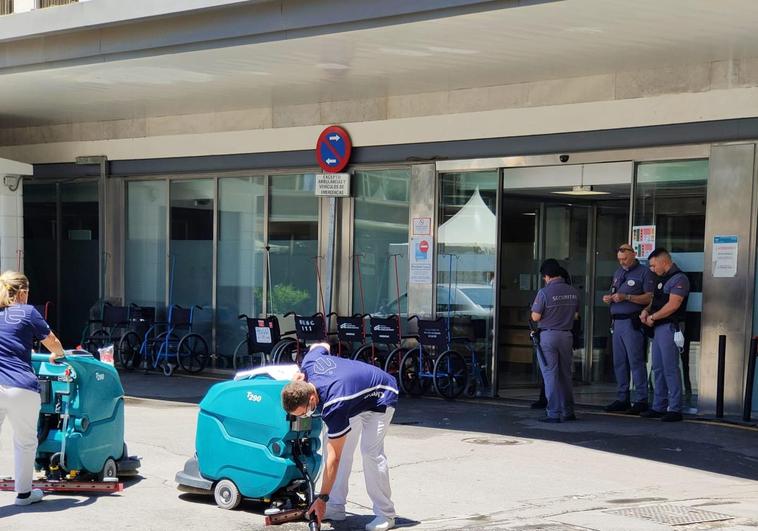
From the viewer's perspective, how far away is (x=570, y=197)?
14.1 meters

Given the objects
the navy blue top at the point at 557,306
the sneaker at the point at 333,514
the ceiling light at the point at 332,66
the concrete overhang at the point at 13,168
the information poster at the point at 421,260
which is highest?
the ceiling light at the point at 332,66

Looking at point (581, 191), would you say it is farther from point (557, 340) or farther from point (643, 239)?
point (557, 340)

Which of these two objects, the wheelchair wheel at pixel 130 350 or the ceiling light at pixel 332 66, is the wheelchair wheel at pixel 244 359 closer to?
the wheelchair wheel at pixel 130 350

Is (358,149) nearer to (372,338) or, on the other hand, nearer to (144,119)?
(372,338)

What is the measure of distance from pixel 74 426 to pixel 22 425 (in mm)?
546

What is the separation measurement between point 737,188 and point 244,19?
552 cm

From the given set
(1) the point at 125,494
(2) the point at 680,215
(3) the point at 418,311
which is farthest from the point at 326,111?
(1) the point at 125,494

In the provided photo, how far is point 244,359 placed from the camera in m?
16.1

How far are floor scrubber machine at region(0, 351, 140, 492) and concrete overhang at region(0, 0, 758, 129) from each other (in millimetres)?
4333

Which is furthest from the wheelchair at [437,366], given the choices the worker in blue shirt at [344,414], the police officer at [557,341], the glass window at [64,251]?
the glass window at [64,251]

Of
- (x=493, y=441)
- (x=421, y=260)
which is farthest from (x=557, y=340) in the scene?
(x=421, y=260)

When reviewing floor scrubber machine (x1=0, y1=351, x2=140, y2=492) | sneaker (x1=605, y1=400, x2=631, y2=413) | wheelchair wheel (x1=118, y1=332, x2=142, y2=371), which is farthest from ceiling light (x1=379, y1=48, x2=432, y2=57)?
wheelchair wheel (x1=118, y1=332, x2=142, y2=371)

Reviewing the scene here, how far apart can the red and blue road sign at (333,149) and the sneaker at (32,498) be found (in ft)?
26.7

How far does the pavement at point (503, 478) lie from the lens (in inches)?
273
